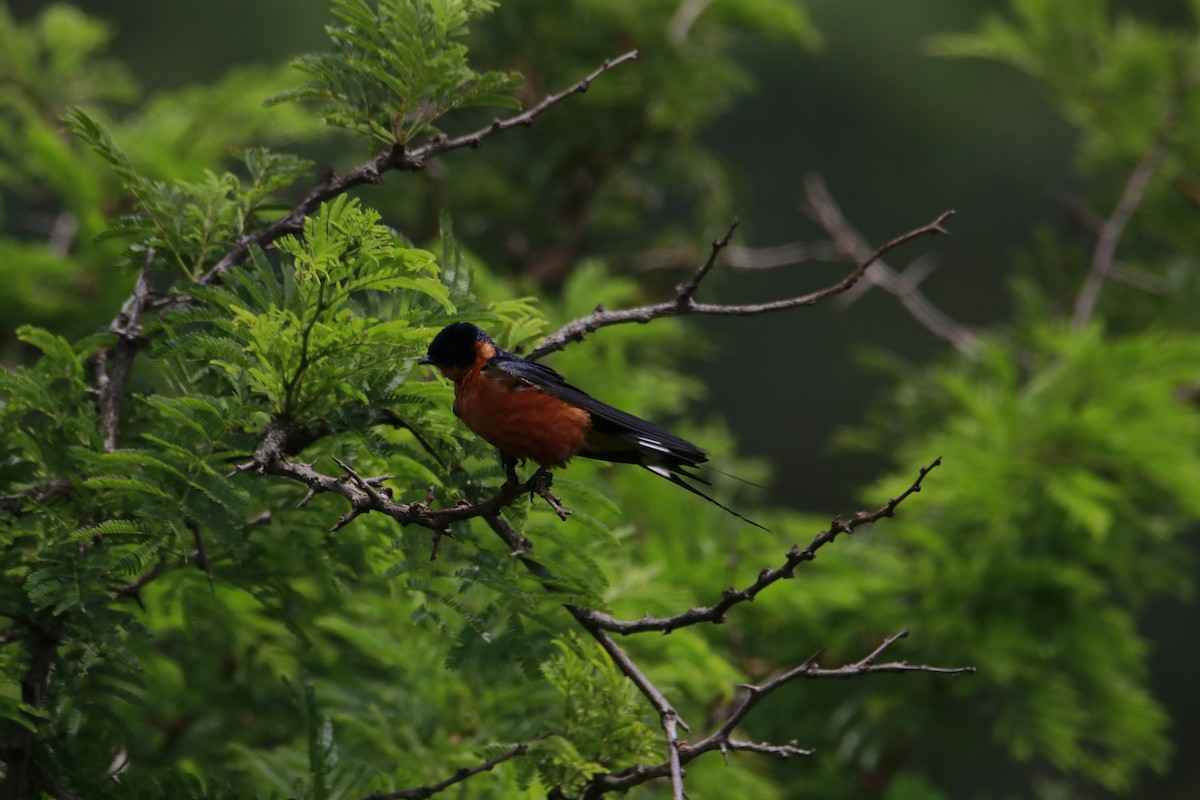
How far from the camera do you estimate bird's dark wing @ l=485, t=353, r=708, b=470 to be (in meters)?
1.89

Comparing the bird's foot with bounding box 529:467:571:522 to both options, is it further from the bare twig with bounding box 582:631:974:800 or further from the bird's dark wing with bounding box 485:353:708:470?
the bare twig with bounding box 582:631:974:800

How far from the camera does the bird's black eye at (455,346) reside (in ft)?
6.63

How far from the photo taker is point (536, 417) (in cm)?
194

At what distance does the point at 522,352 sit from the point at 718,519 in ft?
5.60

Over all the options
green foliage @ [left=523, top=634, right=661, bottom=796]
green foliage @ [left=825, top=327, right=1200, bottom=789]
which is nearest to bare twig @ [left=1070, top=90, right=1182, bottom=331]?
green foliage @ [left=825, top=327, right=1200, bottom=789]

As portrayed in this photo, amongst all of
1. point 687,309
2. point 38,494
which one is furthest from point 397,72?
point 38,494

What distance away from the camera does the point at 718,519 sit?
3945mm

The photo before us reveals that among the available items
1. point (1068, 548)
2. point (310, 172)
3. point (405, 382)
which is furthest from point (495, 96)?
point (1068, 548)

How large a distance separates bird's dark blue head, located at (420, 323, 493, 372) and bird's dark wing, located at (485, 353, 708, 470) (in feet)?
0.15

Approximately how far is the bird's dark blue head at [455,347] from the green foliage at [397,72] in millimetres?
347

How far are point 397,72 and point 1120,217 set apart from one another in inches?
145

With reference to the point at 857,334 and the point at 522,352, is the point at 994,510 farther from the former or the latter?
the point at 857,334

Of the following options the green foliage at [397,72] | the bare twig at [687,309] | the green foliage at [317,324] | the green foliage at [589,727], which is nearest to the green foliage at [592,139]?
the green foliage at [397,72]

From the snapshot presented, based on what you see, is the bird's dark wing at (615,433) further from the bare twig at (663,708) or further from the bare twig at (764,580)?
the bare twig at (663,708)
